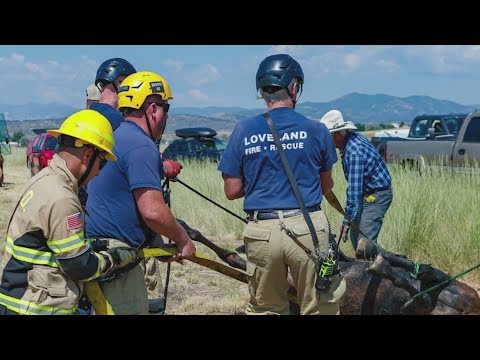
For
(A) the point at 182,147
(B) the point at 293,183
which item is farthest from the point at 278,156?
(A) the point at 182,147

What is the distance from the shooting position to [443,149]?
12781 millimetres

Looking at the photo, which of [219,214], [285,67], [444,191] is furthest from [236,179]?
[219,214]

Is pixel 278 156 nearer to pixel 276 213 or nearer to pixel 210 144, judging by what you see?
pixel 276 213

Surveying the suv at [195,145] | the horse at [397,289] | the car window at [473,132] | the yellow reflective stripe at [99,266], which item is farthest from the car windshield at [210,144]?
the yellow reflective stripe at [99,266]

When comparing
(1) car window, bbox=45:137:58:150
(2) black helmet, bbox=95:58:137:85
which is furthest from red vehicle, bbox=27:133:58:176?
(2) black helmet, bbox=95:58:137:85

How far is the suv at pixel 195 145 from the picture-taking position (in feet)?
67.1

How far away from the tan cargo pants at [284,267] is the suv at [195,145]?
1612 centimetres

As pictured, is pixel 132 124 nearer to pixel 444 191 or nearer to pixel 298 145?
pixel 298 145

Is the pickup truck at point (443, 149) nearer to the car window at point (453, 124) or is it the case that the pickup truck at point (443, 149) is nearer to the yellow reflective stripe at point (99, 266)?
the car window at point (453, 124)

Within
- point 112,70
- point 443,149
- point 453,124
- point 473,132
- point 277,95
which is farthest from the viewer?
point 453,124

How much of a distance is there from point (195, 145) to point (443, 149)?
384 inches

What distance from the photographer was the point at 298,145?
12.9 ft

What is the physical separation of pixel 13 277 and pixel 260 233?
1518 mm

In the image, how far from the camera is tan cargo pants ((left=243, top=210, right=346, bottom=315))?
3951 mm
